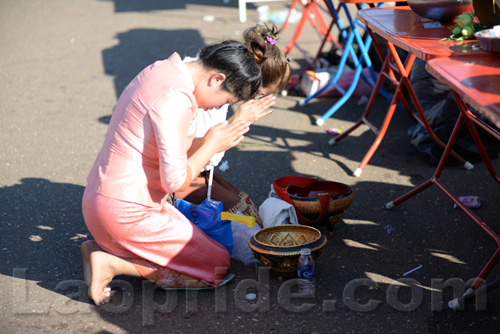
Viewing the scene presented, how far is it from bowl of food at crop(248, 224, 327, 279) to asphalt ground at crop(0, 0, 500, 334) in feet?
0.36

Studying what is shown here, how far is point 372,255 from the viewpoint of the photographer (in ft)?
9.84

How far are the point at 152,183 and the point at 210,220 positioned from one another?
44cm

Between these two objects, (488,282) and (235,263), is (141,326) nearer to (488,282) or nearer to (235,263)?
(235,263)

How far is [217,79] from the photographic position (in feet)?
8.17

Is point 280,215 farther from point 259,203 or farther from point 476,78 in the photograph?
point 476,78

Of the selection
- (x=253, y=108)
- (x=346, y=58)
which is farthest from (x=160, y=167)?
(x=346, y=58)

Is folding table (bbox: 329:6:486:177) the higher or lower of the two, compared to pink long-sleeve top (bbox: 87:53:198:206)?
higher

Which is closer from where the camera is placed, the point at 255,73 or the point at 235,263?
the point at 255,73

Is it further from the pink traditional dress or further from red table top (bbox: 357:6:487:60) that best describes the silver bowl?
the pink traditional dress

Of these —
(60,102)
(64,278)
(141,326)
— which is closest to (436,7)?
(141,326)

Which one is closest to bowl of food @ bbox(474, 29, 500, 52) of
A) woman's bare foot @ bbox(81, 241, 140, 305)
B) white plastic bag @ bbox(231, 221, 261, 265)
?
white plastic bag @ bbox(231, 221, 261, 265)

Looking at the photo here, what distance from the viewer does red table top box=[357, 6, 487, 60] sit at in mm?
2564

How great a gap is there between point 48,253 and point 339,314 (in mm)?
1608

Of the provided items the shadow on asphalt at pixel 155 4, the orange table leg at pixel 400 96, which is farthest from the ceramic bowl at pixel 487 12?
the shadow on asphalt at pixel 155 4
